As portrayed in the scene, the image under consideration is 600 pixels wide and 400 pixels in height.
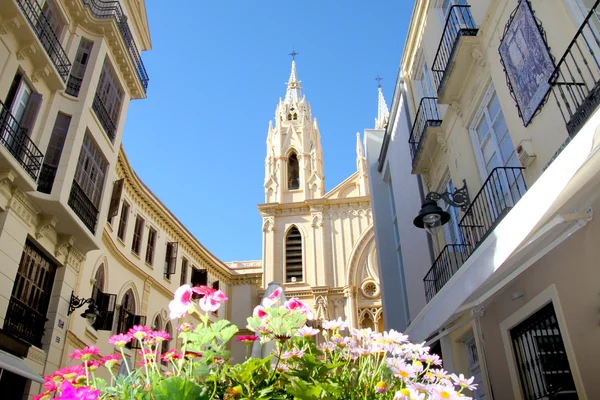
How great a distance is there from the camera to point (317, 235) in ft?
99.7

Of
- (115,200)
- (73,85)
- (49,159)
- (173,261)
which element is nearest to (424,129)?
(49,159)

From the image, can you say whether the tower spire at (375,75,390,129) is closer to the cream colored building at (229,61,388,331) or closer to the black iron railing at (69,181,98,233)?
the cream colored building at (229,61,388,331)

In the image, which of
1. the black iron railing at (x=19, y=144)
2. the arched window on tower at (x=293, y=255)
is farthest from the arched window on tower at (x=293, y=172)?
the black iron railing at (x=19, y=144)

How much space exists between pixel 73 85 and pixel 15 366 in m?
7.47

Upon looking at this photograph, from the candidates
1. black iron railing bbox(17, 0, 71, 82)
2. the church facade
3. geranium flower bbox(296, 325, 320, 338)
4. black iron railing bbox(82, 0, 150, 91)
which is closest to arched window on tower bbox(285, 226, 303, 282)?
the church facade

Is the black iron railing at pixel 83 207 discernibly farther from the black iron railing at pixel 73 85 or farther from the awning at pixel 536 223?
the awning at pixel 536 223

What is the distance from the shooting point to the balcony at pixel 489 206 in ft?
23.4

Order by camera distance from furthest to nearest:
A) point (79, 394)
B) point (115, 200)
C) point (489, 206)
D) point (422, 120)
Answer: point (115, 200), point (422, 120), point (489, 206), point (79, 394)

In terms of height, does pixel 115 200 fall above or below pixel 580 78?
above

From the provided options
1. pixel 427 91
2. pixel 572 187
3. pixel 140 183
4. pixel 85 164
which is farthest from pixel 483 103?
pixel 140 183

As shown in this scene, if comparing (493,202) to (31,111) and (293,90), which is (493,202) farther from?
(293,90)

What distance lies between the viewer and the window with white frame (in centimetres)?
1309

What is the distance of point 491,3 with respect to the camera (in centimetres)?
766

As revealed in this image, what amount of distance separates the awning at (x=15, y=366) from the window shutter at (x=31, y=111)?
503 cm
